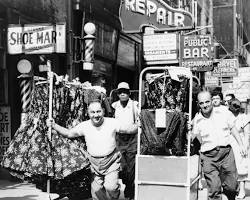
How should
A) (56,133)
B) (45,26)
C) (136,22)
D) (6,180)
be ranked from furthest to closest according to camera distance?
(136,22) → (6,180) → (45,26) → (56,133)

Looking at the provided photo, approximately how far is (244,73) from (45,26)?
16049mm

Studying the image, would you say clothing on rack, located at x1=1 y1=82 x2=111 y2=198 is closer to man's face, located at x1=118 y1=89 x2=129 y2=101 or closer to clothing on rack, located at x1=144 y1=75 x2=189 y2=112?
man's face, located at x1=118 y1=89 x2=129 y2=101

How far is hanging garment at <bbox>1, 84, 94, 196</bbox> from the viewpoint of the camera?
6.34 m

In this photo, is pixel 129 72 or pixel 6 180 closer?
pixel 6 180

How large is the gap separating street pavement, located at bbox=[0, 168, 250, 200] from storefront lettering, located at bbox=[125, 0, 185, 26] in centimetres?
590

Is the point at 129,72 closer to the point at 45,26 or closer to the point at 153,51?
the point at 153,51

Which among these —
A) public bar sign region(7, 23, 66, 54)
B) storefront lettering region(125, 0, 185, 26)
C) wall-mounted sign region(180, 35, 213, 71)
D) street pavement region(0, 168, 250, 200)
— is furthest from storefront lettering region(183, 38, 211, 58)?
public bar sign region(7, 23, 66, 54)

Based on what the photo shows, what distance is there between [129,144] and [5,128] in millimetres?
3685

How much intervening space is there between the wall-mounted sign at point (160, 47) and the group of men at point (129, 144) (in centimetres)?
739

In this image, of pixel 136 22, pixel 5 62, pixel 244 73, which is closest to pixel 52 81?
pixel 5 62

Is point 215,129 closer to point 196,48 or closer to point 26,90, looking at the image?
point 26,90

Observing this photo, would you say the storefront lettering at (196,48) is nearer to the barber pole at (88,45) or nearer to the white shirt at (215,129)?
the barber pole at (88,45)

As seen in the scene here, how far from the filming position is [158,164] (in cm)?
621

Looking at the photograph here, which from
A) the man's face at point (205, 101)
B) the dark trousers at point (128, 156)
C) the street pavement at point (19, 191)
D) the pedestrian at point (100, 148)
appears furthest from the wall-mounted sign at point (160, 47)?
the pedestrian at point (100, 148)
